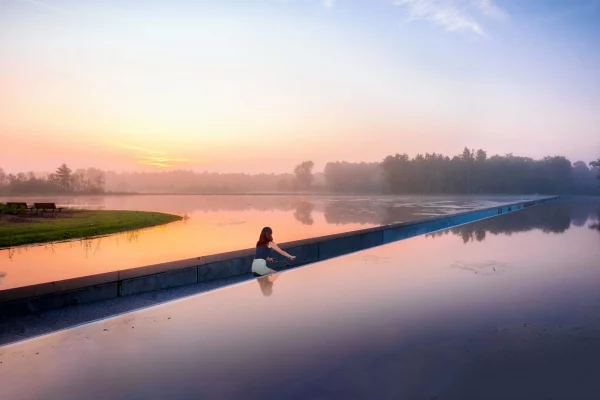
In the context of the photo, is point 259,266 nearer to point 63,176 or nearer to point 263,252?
point 263,252

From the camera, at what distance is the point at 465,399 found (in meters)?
3.90

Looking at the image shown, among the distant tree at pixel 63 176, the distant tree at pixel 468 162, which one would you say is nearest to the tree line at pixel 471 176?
the distant tree at pixel 468 162

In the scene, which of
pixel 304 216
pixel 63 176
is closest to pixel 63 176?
pixel 63 176

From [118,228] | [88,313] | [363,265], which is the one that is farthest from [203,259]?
[118,228]

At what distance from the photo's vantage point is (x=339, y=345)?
17.1 feet

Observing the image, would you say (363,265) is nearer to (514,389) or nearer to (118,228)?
(514,389)

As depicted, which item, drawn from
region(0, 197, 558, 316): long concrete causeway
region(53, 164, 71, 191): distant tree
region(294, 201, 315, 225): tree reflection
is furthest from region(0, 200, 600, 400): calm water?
region(53, 164, 71, 191): distant tree

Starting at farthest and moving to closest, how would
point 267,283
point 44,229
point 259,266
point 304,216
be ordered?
point 304,216 → point 44,229 → point 259,266 → point 267,283

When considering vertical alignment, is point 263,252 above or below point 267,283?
above

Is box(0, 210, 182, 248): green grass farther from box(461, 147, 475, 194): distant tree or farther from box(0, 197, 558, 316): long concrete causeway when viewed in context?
box(461, 147, 475, 194): distant tree

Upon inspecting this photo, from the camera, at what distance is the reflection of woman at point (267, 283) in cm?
802

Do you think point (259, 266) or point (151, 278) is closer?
point (151, 278)

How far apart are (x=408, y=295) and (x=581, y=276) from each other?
15.5ft

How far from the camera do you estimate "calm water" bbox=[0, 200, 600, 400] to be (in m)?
4.15
